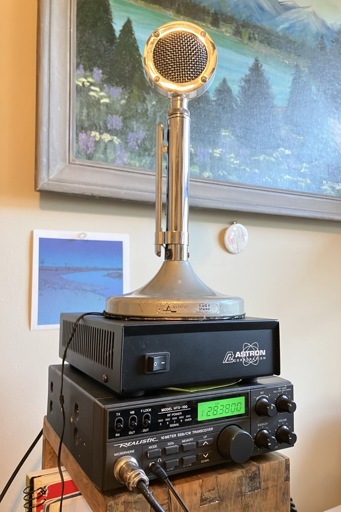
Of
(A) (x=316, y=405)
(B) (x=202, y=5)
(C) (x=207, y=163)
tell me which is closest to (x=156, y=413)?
(C) (x=207, y=163)

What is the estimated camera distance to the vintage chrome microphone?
0.56 metres

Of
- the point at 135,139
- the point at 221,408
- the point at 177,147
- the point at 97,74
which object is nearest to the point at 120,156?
the point at 135,139

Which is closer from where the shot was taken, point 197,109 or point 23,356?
point 23,356

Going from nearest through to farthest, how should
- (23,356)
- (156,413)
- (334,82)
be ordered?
(156,413), (23,356), (334,82)

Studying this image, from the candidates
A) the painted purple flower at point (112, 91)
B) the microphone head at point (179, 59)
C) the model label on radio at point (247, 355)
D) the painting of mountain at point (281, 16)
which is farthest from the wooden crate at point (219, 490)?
the painting of mountain at point (281, 16)

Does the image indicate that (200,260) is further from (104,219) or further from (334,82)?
(334,82)

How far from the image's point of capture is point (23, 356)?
0.79 metres

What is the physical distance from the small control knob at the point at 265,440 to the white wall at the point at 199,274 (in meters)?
0.47

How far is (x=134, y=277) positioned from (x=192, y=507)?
52 centimetres

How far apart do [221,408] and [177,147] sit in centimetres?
38

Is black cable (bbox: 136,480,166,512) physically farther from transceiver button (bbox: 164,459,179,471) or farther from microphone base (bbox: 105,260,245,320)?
microphone base (bbox: 105,260,245,320)

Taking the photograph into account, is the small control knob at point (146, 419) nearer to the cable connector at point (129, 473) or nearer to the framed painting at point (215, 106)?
the cable connector at point (129, 473)

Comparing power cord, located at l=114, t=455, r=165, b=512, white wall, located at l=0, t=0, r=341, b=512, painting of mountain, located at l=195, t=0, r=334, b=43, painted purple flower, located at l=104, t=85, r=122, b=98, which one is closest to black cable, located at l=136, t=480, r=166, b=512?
power cord, located at l=114, t=455, r=165, b=512

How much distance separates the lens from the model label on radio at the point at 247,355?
0.51 metres
